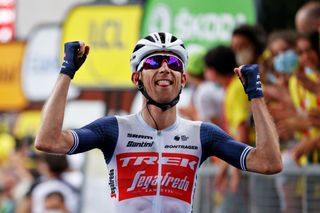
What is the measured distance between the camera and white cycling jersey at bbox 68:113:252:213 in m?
6.50

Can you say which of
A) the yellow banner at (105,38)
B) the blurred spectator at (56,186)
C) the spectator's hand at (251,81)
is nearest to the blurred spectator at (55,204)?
the blurred spectator at (56,186)

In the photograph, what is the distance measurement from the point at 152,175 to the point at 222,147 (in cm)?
46

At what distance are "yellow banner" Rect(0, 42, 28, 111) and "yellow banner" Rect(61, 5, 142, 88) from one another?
133 cm

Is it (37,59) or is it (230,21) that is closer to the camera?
(230,21)

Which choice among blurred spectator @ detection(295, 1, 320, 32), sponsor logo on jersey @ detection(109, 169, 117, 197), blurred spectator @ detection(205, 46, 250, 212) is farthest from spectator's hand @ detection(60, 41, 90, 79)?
blurred spectator @ detection(295, 1, 320, 32)

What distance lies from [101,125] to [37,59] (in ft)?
41.6

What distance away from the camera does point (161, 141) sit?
21.7 ft

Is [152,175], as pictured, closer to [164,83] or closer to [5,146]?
[164,83]

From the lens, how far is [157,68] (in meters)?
6.54

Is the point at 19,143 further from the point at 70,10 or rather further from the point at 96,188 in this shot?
the point at 96,188

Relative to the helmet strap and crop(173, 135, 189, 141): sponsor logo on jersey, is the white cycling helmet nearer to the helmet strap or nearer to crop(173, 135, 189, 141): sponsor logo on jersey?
the helmet strap

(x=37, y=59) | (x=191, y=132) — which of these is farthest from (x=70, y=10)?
(x=191, y=132)

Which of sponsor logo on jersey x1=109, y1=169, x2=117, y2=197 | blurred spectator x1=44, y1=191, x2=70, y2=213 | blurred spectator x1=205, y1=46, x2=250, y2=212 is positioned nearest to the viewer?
sponsor logo on jersey x1=109, y1=169, x2=117, y2=197

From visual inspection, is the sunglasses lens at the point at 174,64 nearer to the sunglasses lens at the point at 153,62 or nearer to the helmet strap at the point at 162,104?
the sunglasses lens at the point at 153,62
